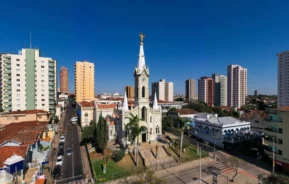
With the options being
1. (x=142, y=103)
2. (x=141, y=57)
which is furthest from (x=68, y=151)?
(x=141, y=57)

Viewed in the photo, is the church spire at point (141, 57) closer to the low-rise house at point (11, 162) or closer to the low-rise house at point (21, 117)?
the low-rise house at point (11, 162)

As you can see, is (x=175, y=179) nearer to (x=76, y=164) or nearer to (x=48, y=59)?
(x=76, y=164)

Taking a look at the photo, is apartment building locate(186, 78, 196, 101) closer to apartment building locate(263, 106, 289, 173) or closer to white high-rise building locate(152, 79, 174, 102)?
white high-rise building locate(152, 79, 174, 102)

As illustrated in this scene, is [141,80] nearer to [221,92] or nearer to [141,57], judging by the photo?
[141,57]

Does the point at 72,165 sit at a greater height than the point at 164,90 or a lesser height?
lesser

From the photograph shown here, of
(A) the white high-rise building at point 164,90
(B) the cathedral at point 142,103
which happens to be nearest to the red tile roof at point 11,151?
(B) the cathedral at point 142,103

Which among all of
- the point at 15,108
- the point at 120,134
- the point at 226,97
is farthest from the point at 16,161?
the point at 226,97
